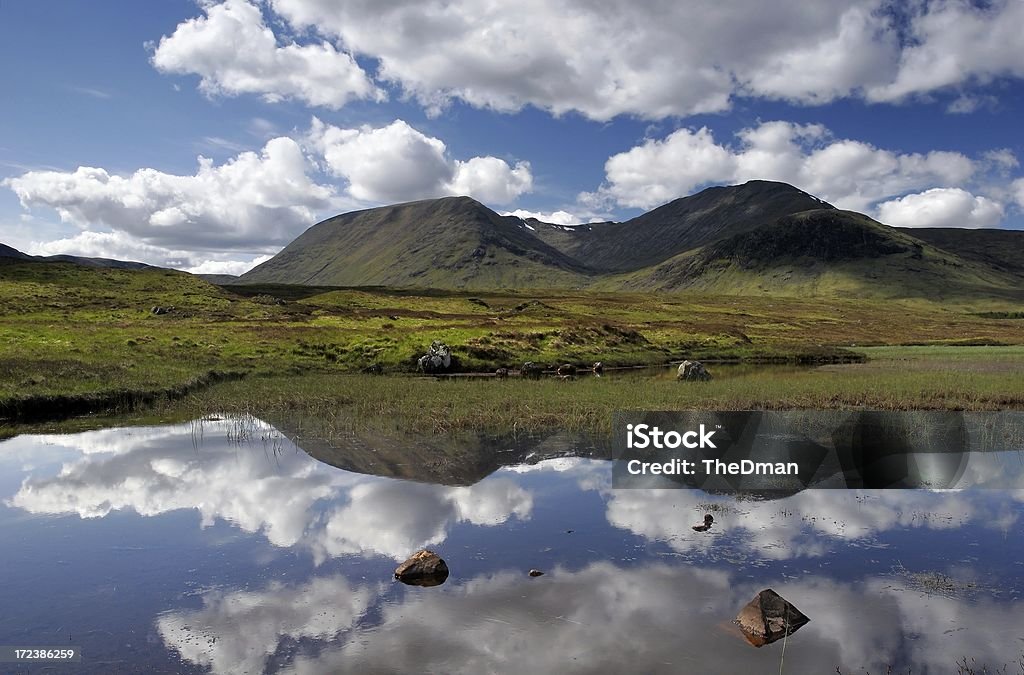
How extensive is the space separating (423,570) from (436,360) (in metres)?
40.7

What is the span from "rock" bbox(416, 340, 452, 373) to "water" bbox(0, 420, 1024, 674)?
102 ft

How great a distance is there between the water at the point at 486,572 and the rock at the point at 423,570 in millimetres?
338

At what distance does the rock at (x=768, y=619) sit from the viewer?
10526 millimetres

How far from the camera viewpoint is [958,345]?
3342 inches

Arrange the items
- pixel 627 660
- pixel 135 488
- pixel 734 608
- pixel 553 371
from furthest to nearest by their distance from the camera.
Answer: pixel 553 371, pixel 135 488, pixel 734 608, pixel 627 660

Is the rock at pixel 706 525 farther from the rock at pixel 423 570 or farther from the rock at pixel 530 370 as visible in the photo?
the rock at pixel 530 370

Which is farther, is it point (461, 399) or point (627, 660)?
point (461, 399)

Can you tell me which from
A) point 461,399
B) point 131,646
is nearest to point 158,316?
point 461,399

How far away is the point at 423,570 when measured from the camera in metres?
13.1

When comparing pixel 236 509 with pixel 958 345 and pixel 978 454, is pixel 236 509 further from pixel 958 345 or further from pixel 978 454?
pixel 958 345

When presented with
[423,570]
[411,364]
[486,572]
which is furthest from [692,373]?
[423,570]

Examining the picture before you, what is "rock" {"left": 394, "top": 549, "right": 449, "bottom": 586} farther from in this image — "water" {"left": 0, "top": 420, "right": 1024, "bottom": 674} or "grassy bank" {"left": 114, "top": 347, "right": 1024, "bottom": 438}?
"grassy bank" {"left": 114, "top": 347, "right": 1024, "bottom": 438}

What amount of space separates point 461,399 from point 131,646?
82.4 ft

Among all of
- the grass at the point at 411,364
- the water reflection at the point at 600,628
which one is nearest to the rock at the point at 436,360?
the grass at the point at 411,364
